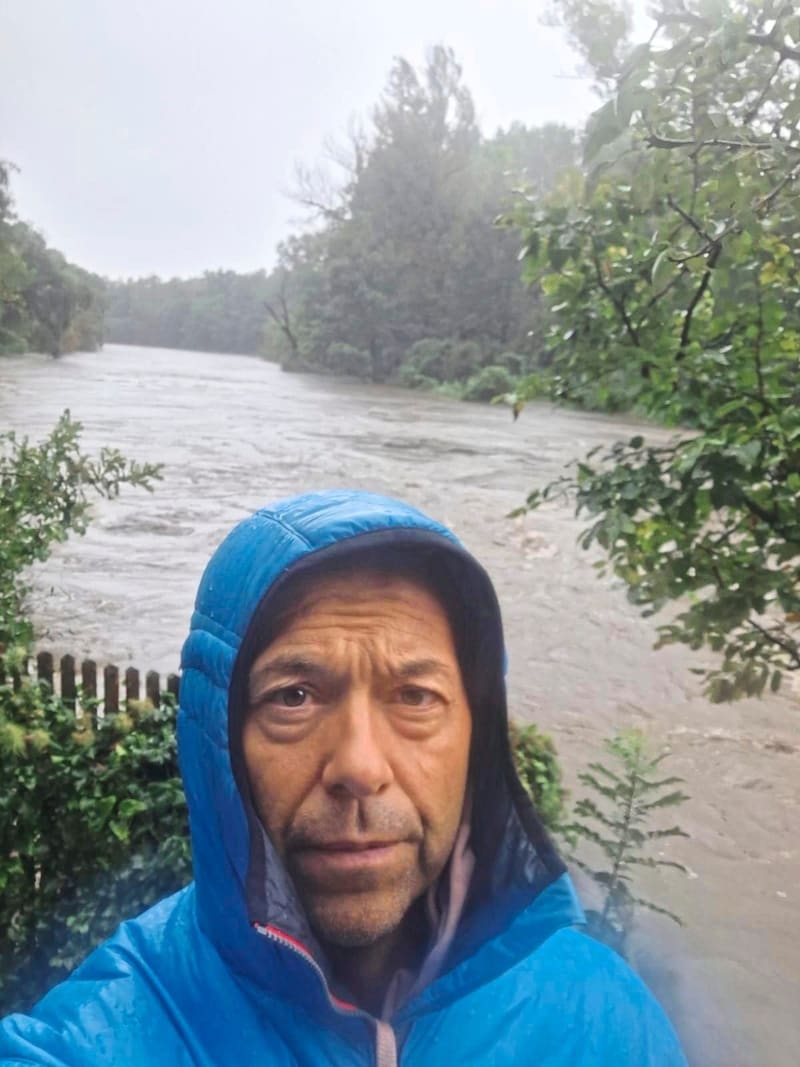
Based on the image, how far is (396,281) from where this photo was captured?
339 cm

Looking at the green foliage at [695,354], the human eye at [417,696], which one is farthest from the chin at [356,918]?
the green foliage at [695,354]

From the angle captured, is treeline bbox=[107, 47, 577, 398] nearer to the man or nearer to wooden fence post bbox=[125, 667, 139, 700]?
wooden fence post bbox=[125, 667, 139, 700]

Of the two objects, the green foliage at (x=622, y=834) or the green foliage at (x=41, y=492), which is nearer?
the green foliage at (x=622, y=834)

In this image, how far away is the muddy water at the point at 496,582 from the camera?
2404mm

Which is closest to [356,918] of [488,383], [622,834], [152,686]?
[622,834]

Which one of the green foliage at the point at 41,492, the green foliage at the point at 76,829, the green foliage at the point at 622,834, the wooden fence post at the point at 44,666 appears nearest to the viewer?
the green foliage at the point at 622,834

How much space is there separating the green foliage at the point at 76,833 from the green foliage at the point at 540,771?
0.83m

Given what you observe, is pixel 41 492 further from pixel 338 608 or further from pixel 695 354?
pixel 338 608

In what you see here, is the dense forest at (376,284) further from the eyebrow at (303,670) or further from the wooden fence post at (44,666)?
the eyebrow at (303,670)

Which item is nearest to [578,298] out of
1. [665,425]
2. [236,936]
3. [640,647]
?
[665,425]

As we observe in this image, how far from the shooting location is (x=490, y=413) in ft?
15.9

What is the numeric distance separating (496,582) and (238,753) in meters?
2.78

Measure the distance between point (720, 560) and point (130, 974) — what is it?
146 cm

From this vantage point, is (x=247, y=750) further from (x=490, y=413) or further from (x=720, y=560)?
(x=490, y=413)
